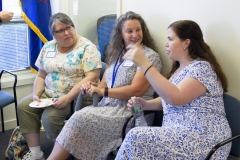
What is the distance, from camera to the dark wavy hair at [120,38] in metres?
2.43

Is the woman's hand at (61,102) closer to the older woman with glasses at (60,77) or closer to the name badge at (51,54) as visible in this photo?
the older woman with glasses at (60,77)

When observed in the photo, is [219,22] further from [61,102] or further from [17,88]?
[17,88]

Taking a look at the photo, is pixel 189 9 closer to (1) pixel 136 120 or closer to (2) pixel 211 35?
(2) pixel 211 35

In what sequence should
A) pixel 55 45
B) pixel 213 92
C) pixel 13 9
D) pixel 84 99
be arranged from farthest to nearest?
pixel 13 9, pixel 55 45, pixel 84 99, pixel 213 92

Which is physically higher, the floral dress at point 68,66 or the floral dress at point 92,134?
the floral dress at point 68,66

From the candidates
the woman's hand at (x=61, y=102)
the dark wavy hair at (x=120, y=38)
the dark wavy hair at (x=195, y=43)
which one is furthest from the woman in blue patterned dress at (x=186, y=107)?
the woman's hand at (x=61, y=102)

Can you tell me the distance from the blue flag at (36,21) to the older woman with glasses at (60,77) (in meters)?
0.69

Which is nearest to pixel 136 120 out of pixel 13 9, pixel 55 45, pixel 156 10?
pixel 156 10

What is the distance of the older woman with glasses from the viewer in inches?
100

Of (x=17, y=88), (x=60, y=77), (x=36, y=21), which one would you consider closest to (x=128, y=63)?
(x=60, y=77)

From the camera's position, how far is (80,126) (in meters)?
2.17

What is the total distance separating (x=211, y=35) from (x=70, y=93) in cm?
119

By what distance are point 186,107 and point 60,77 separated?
126cm

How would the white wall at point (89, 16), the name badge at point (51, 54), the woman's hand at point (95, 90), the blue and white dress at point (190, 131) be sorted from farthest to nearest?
1. the white wall at point (89, 16)
2. the name badge at point (51, 54)
3. the woman's hand at point (95, 90)
4. the blue and white dress at point (190, 131)
